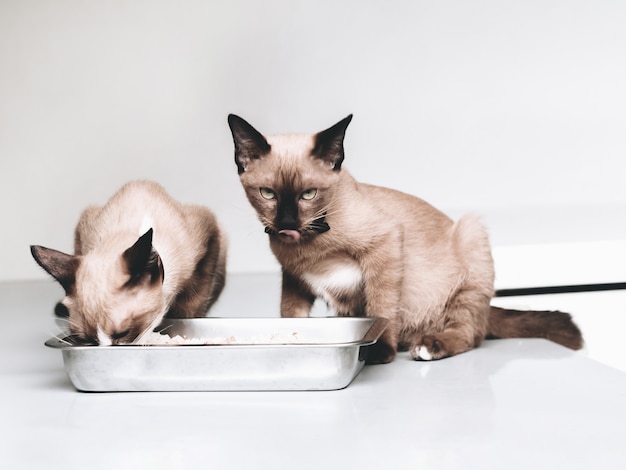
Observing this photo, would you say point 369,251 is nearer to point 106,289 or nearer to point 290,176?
point 290,176

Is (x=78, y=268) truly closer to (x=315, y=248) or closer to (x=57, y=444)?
(x=57, y=444)

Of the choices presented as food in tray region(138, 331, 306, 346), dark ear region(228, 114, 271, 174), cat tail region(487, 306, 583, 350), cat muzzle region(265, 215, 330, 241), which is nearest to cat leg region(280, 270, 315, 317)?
food in tray region(138, 331, 306, 346)

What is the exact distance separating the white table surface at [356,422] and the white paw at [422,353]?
3 centimetres

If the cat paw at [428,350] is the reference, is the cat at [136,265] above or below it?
above

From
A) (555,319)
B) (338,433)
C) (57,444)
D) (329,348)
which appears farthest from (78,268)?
(555,319)

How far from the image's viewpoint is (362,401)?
6.03 ft

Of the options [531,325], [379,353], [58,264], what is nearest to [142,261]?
[58,264]

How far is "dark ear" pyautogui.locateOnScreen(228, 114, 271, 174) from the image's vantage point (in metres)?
2.09

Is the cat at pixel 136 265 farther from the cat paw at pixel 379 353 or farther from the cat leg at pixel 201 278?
the cat paw at pixel 379 353

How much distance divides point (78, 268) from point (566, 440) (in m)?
1.13

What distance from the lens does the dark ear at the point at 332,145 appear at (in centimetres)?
208

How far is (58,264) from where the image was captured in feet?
6.17

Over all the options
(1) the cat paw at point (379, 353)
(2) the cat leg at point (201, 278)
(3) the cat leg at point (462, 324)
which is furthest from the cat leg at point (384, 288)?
(2) the cat leg at point (201, 278)

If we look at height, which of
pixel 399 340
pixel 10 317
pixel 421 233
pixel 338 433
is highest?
pixel 421 233
